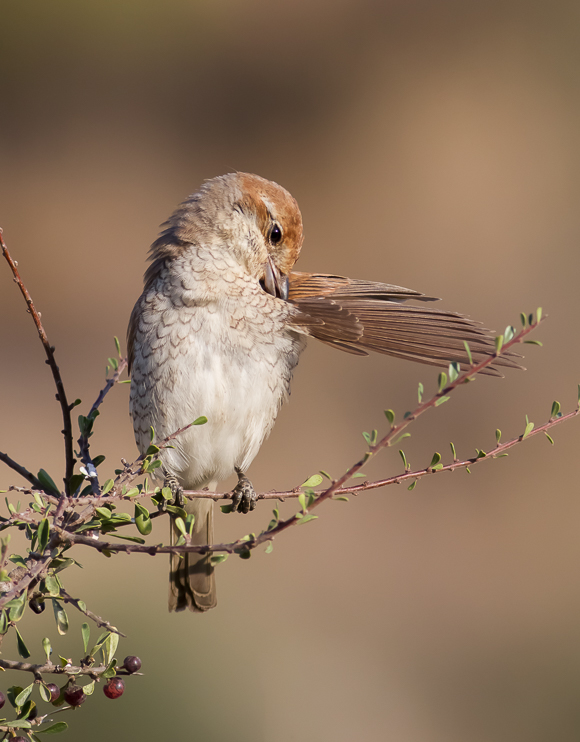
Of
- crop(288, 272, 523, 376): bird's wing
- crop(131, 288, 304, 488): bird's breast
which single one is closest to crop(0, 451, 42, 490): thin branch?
crop(131, 288, 304, 488): bird's breast

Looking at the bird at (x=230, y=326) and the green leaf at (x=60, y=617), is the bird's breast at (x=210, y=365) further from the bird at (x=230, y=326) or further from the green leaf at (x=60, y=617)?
the green leaf at (x=60, y=617)

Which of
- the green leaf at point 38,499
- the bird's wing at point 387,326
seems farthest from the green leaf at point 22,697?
the bird's wing at point 387,326

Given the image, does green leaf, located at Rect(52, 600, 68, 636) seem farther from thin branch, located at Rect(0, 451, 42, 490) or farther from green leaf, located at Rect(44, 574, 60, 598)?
thin branch, located at Rect(0, 451, 42, 490)

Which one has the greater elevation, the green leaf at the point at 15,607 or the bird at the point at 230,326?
the bird at the point at 230,326

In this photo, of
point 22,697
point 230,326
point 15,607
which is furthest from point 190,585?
point 15,607

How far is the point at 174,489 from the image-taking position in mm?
2035

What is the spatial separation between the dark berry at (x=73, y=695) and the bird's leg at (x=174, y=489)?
1.28 ft

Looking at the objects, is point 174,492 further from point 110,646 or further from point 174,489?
point 110,646

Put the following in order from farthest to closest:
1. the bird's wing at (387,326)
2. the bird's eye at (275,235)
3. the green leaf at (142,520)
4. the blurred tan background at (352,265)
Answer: the blurred tan background at (352,265) < the bird's eye at (275,235) < the bird's wing at (387,326) < the green leaf at (142,520)

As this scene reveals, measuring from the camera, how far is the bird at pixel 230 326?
2.10 meters

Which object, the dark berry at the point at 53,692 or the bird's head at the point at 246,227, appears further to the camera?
the bird's head at the point at 246,227

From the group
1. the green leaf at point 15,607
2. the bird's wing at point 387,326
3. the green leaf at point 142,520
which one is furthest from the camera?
the bird's wing at point 387,326

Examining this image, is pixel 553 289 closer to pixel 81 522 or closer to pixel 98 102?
pixel 98 102

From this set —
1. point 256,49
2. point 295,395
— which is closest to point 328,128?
point 256,49
